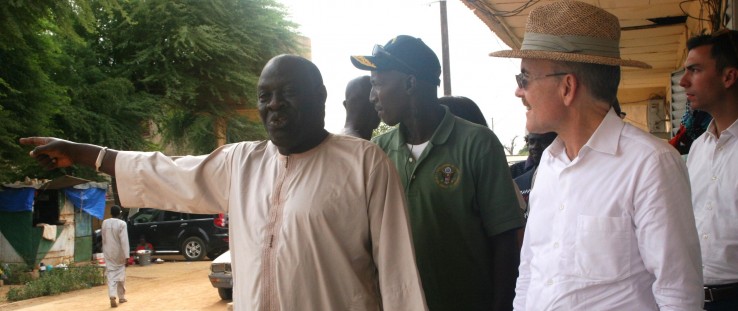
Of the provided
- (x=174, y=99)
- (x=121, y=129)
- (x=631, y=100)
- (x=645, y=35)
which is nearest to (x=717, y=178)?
(x=645, y=35)

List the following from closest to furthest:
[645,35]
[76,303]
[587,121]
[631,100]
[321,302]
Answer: [587,121] < [321,302] < [645,35] < [76,303] < [631,100]

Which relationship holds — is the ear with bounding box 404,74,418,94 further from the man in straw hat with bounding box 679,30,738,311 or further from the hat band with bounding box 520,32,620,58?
the man in straw hat with bounding box 679,30,738,311

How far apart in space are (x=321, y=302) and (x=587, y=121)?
1.11 meters

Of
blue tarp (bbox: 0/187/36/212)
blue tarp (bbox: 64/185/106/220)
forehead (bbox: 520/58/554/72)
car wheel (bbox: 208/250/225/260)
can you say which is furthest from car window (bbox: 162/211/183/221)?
forehead (bbox: 520/58/554/72)

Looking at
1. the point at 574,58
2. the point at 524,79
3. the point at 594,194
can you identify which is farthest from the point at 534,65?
the point at 594,194

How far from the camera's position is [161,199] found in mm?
3160

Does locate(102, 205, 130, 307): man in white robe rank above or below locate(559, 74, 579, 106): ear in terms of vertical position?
below

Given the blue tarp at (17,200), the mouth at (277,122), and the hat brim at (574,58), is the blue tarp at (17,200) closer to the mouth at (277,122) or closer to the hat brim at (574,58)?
the mouth at (277,122)

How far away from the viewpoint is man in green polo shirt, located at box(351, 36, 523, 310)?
3086mm

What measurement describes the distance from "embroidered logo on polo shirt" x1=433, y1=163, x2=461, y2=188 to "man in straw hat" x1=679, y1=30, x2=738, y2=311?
125 centimetres

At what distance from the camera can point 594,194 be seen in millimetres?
2279

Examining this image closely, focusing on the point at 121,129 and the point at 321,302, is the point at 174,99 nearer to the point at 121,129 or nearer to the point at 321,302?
the point at 121,129

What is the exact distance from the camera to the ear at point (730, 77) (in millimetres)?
3725

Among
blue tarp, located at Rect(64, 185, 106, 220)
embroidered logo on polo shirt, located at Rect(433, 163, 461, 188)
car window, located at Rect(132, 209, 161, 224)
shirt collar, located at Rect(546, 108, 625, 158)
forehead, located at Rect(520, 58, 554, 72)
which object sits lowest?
car window, located at Rect(132, 209, 161, 224)
